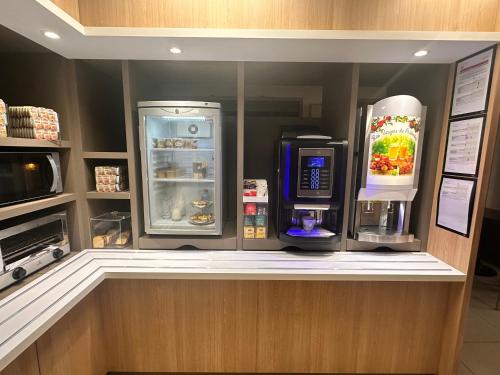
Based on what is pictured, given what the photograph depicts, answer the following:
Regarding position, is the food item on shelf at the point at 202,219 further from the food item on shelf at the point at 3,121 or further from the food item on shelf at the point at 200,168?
the food item on shelf at the point at 3,121

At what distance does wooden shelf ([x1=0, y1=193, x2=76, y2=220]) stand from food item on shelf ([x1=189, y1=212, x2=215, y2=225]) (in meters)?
0.68

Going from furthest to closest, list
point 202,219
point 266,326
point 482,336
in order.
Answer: point 482,336 → point 202,219 → point 266,326

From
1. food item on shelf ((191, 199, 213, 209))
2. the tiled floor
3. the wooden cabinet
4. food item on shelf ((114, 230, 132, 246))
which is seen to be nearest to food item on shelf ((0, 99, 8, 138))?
food item on shelf ((114, 230, 132, 246))

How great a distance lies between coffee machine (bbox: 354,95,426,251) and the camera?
4.18 ft

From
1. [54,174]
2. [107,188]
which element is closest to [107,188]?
[107,188]

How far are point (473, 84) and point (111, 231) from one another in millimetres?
2166

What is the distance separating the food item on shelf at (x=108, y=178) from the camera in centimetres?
144

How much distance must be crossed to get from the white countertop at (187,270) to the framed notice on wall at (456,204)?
0.23 meters

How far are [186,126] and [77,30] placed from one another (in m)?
0.70

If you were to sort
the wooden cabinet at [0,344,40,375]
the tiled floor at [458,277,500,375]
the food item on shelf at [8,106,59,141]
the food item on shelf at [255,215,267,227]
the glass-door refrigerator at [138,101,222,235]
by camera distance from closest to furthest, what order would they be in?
the wooden cabinet at [0,344,40,375] → the food item on shelf at [8,106,59,141] → the glass-door refrigerator at [138,101,222,235] → the food item on shelf at [255,215,267,227] → the tiled floor at [458,277,500,375]

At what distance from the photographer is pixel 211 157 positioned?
61.1 inches

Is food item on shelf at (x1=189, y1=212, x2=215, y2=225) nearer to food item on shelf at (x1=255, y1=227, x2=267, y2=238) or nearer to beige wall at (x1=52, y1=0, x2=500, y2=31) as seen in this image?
food item on shelf at (x1=255, y1=227, x2=267, y2=238)

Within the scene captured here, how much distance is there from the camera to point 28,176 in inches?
45.4

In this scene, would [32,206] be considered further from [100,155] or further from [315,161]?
[315,161]
